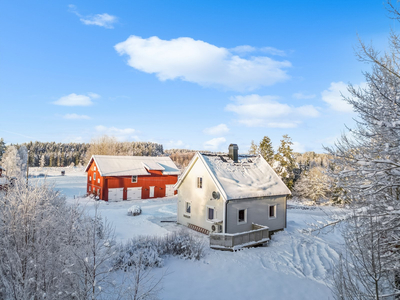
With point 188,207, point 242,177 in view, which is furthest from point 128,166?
point 242,177

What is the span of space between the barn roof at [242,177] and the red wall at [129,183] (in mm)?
16374

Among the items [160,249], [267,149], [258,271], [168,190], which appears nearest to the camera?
[258,271]

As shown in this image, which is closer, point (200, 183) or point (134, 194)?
point (200, 183)

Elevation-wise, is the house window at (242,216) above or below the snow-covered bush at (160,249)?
above

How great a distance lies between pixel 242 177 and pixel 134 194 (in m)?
21.5

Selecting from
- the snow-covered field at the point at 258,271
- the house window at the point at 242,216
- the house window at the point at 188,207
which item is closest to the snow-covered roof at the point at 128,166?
the house window at the point at 188,207

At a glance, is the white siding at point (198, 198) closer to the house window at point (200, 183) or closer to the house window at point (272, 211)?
the house window at point (200, 183)

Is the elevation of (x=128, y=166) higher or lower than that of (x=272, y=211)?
higher

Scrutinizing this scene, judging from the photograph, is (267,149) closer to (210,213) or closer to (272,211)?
(272,211)

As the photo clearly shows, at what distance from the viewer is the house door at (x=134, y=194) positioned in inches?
1458

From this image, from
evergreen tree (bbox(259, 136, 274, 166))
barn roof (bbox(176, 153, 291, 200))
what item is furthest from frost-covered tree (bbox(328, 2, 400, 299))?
evergreen tree (bbox(259, 136, 274, 166))

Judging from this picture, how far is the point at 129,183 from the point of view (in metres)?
37.0

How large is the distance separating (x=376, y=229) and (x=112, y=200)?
33935mm

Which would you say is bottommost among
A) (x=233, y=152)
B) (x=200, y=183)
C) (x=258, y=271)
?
(x=258, y=271)
